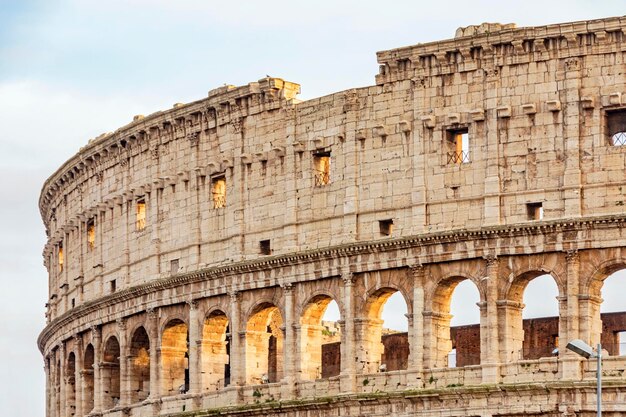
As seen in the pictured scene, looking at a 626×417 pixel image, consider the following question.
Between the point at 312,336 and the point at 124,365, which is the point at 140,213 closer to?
the point at 124,365

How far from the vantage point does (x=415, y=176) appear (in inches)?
2613

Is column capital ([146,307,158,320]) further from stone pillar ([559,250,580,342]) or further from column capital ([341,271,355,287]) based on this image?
stone pillar ([559,250,580,342])

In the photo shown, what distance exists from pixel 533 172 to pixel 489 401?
21.3ft

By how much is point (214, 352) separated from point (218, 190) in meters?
5.14

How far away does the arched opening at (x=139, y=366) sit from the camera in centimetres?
7675

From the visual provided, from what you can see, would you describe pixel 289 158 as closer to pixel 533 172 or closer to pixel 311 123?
pixel 311 123

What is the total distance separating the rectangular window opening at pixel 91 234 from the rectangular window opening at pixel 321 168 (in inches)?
541

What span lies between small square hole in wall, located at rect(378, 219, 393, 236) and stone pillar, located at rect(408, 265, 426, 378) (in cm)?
166

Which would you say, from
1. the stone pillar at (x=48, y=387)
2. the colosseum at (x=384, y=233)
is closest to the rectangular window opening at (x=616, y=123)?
the colosseum at (x=384, y=233)

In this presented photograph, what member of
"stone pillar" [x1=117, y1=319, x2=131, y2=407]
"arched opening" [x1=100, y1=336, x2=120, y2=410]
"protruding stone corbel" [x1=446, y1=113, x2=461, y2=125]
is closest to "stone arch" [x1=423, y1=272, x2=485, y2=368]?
"protruding stone corbel" [x1=446, y1=113, x2=461, y2=125]

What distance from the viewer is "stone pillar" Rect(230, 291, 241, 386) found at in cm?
7112

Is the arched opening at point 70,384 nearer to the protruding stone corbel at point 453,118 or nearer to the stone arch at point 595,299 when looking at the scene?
the protruding stone corbel at point 453,118

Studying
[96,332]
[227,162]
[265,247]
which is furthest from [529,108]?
[96,332]

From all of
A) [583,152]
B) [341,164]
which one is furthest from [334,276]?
[583,152]
